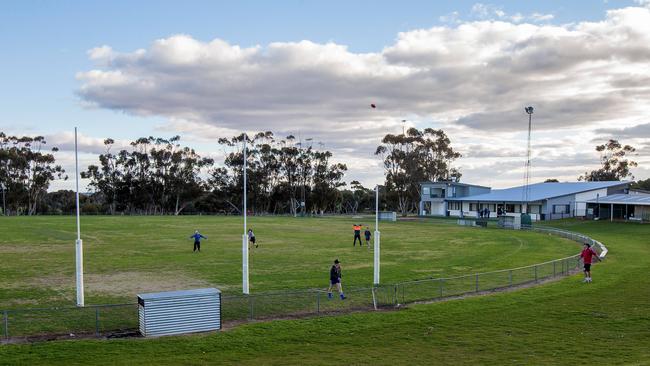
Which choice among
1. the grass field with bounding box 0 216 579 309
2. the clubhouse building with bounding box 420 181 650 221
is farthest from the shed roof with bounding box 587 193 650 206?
the grass field with bounding box 0 216 579 309

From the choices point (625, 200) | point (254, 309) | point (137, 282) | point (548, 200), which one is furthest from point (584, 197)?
point (254, 309)

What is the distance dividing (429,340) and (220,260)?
19710 millimetres

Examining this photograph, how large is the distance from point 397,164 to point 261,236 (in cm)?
6856

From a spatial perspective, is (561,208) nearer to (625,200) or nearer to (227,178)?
(625,200)

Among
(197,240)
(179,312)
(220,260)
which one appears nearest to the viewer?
(179,312)

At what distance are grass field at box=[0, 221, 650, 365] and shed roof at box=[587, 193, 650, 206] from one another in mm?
51592

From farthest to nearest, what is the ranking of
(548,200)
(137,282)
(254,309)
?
1. (548,200)
2. (137,282)
3. (254,309)

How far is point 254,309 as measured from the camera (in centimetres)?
1978

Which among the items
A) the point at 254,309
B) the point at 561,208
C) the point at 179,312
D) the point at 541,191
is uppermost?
the point at 541,191

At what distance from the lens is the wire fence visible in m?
16.7

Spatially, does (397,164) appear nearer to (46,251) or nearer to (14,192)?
(14,192)

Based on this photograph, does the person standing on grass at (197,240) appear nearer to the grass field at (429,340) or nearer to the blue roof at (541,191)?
the grass field at (429,340)

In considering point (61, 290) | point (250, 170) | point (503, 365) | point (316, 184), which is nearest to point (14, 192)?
point (250, 170)

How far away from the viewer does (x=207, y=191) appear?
124688 millimetres
